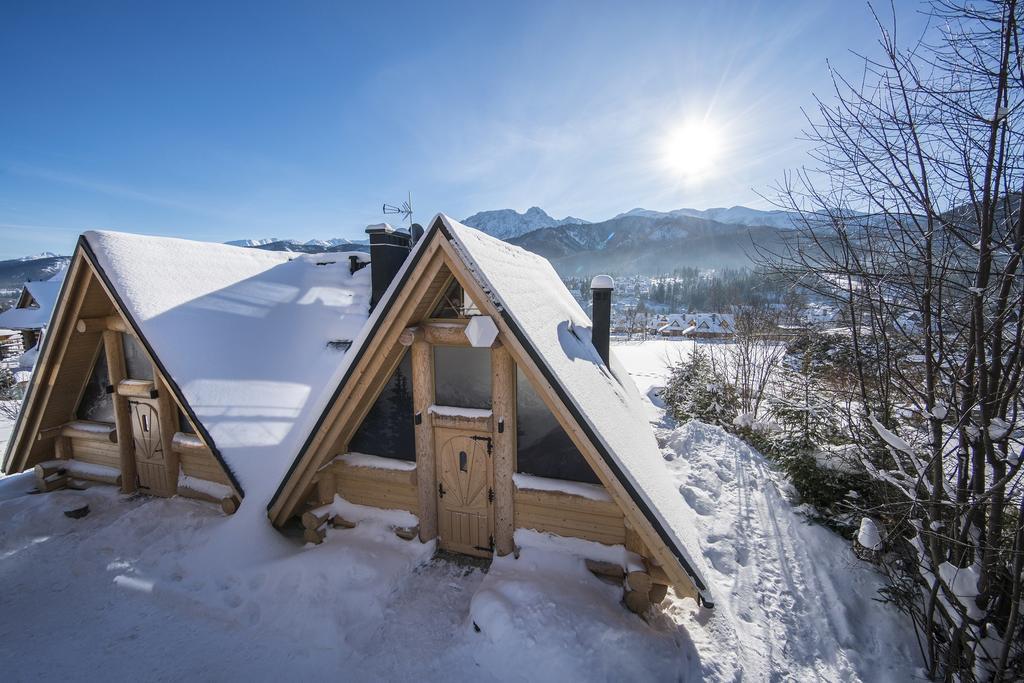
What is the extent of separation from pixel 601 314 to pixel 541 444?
426cm

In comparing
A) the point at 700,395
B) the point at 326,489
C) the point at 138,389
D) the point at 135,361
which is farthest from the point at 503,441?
the point at 700,395

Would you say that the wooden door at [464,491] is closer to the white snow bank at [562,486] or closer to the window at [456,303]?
the white snow bank at [562,486]

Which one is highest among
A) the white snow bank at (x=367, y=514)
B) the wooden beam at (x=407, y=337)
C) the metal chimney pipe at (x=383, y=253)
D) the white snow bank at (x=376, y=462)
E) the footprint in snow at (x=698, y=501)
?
the metal chimney pipe at (x=383, y=253)

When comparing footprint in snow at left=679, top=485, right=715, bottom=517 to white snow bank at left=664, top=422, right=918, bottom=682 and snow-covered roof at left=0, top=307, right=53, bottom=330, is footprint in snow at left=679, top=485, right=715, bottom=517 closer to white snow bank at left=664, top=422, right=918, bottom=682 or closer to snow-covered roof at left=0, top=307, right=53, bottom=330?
→ white snow bank at left=664, top=422, right=918, bottom=682

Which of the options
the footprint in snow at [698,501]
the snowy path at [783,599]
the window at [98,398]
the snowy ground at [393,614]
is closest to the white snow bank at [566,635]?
the snowy ground at [393,614]

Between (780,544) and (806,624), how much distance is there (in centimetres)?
155

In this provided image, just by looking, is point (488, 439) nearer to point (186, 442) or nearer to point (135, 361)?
point (186, 442)

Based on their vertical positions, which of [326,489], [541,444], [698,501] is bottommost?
[698,501]

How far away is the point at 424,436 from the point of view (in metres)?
5.23

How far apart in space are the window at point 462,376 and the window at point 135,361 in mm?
5911

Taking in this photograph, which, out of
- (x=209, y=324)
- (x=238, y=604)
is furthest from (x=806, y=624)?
(x=209, y=324)

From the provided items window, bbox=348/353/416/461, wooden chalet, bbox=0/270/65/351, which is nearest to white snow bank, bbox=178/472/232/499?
window, bbox=348/353/416/461

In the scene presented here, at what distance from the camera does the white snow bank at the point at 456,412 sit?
498 cm

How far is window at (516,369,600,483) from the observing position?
15.9 ft
